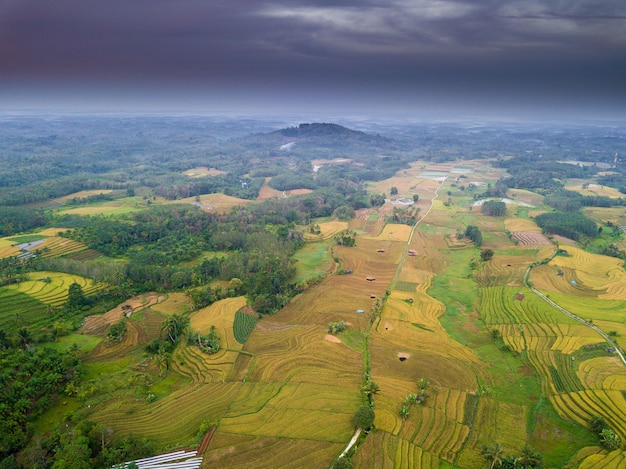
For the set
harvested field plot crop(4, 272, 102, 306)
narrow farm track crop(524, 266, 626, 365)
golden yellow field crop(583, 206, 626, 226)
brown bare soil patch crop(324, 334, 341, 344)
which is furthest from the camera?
golden yellow field crop(583, 206, 626, 226)

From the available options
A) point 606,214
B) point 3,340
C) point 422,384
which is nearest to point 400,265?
point 422,384

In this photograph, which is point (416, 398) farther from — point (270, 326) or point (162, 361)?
point (162, 361)

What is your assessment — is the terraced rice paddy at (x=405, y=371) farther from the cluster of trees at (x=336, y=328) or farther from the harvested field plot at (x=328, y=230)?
the harvested field plot at (x=328, y=230)

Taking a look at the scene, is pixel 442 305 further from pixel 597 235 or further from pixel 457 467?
pixel 597 235

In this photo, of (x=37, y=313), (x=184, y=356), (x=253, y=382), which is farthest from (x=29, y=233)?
(x=253, y=382)

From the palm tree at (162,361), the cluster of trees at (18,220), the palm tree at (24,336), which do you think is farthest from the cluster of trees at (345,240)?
the cluster of trees at (18,220)

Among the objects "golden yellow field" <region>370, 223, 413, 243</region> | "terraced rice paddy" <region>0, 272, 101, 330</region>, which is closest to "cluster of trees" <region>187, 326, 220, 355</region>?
"terraced rice paddy" <region>0, 272, 101, 330</region>

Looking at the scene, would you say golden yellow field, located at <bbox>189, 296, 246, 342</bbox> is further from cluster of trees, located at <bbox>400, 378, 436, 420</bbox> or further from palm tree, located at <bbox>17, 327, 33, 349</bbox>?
cluster of trees, located at <bbox>400, 378, 436, 420</bbox>
